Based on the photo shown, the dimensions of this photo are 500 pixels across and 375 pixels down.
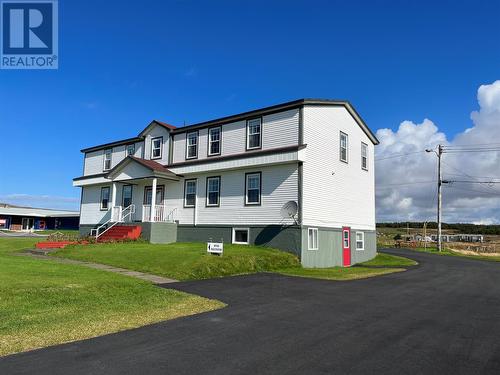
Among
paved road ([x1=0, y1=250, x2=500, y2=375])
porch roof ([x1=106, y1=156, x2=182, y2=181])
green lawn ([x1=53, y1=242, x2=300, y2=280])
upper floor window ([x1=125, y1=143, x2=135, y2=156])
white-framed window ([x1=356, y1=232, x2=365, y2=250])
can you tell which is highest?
upper floor window ([x1=125, y1=143, x2=135, y2=156])

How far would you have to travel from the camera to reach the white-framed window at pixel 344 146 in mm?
25031

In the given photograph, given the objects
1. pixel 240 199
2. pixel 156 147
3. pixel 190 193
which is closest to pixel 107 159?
pixel 156 147

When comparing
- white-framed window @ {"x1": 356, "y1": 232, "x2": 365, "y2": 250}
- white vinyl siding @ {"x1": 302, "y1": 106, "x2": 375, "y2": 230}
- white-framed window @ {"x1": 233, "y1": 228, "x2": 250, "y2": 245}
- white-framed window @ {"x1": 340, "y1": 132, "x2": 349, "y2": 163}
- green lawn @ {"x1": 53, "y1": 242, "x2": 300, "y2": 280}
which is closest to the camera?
green lawn @ {"x1": 53, "y1": 242, "x2": 300, "y2": 280}

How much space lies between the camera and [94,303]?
32.7ft

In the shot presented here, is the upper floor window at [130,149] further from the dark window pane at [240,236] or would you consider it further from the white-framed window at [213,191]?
the dark window pane at [240,236]

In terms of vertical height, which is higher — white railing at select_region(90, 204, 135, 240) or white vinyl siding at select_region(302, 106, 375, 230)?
white vinyl siding at select_region(302, 106, 375, 230)

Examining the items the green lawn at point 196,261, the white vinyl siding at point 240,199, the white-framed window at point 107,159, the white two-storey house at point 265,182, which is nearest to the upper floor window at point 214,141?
the white two-storey house at point 265,182

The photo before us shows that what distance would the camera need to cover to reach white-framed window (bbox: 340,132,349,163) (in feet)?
82.1

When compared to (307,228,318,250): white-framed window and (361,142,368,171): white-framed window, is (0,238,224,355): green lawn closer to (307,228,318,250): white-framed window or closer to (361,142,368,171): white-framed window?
(307,228,318,250): white-framed window

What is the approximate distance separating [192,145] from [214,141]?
2.02 meters

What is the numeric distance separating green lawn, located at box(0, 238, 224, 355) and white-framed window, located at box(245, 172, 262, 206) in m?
10.5

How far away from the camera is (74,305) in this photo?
31.7 ft

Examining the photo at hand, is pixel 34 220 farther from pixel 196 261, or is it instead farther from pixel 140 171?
pixel 196 261

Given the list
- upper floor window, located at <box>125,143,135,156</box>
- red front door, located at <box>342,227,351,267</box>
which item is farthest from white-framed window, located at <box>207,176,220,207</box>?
upper floor window, located at <box>125,143,135,156</box>
